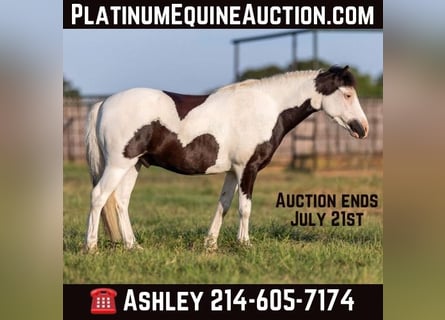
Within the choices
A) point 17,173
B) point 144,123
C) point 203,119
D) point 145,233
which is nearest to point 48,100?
point 17,173

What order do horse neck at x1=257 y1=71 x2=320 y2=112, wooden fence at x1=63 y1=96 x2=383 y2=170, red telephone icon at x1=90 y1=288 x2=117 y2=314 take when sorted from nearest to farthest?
1. red telephone icon at x1=90 y1=288 x2=117 y2=314
2. horse neck at x1=257 y1=71 x2=320 y2=112
3. wooden fence at x1=63 y1=96 x2=383 y2=170

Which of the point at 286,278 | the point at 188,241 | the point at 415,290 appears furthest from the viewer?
the point at 188,241

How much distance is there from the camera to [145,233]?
333 inches

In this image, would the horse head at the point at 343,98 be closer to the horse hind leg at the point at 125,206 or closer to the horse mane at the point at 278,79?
the horse mane at the point at 278,79

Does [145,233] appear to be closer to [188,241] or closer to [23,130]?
[188,241]

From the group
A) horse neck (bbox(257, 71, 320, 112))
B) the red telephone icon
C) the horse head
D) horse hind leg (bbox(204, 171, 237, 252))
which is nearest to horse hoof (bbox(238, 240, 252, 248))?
horse hind leg (bbox(204, 171, 237, 252))

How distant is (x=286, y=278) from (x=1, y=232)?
2633 mm

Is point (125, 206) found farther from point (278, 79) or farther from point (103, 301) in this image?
point (278, 79)

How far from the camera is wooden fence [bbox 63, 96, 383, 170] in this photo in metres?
21.5

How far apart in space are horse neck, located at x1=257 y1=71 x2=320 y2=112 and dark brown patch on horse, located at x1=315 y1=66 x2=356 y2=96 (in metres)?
0.07

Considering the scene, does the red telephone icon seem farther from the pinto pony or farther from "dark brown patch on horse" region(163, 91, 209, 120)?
"dark brown patch on horse" region(163, 91, 209, 120)

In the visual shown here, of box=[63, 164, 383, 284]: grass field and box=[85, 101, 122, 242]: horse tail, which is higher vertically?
box=[85, 101, 122, 242]: horse tail

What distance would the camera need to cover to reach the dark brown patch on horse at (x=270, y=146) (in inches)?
286

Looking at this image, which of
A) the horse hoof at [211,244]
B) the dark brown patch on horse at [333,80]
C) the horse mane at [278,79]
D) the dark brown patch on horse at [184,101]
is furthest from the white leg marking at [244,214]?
the dark brown patch on horse at [333,80]
